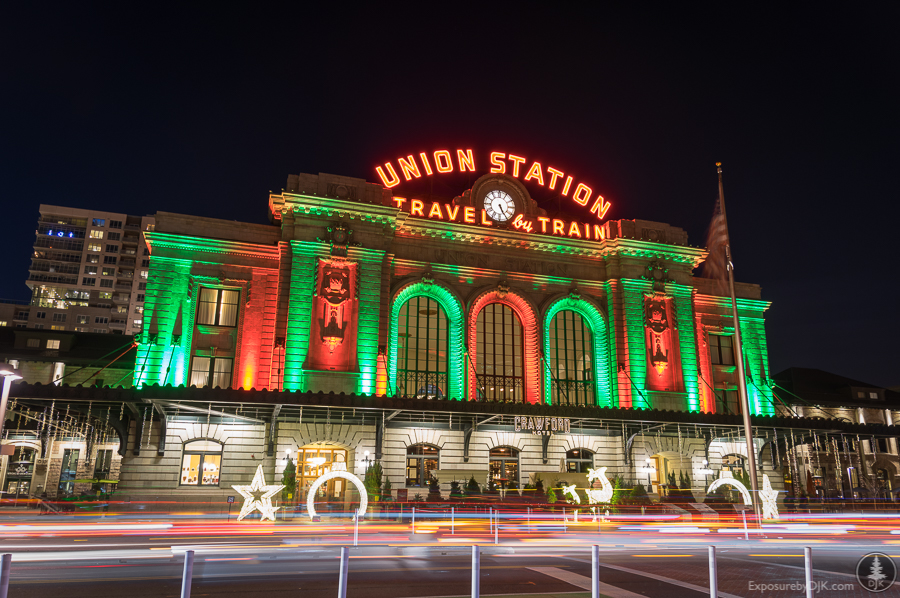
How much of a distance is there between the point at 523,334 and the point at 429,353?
21.1 feet

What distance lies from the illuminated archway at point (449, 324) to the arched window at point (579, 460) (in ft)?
24.8

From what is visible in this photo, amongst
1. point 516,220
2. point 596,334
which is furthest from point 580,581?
point 516,220

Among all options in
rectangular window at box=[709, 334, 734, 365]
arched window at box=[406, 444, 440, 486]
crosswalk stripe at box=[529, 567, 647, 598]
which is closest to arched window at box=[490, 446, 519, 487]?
arched window at box=[406, 444, 440, 486]

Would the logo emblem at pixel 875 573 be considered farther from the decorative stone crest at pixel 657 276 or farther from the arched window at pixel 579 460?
the decorative stone crest at pixel 657 276

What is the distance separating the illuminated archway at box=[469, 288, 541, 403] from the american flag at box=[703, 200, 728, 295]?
1385 cm

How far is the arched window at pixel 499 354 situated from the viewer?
40.2 meters

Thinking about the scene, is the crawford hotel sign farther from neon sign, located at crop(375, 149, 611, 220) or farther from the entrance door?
the entrance door

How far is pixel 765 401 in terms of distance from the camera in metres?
45.2

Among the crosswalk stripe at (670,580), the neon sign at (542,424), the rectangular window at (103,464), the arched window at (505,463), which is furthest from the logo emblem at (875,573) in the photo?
the rectangular window at (103,464)

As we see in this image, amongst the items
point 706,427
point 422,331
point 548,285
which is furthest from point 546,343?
point 706,427

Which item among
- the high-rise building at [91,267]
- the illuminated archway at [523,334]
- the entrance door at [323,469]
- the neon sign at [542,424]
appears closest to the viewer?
the neon sign at [542,424]

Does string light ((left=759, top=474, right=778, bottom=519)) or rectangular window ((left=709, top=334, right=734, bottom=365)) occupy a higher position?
rectangular window ((left=709, top=334, right=734, bottom=365))

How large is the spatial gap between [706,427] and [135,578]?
115 feet

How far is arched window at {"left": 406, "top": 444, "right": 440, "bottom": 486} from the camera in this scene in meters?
35.7
